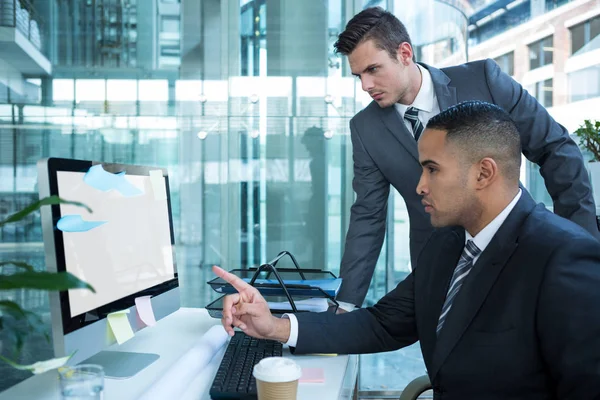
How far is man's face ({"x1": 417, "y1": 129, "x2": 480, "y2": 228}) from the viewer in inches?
53.1

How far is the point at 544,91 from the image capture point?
4.38 meters

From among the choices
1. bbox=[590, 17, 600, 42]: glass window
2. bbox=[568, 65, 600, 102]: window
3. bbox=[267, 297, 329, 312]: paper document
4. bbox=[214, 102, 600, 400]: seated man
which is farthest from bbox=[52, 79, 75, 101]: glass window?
bbox=[590, 17, 600, 42]: glass window

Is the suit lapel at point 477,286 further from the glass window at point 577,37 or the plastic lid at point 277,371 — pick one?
the glass window at point 577,37

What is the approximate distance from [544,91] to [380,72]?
287cm

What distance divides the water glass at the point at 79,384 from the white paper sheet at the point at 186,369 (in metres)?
0.18

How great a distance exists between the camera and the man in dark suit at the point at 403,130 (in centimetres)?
194

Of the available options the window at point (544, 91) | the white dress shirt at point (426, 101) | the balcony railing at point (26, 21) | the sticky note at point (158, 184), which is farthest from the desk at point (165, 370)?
the window at point (544, 91)

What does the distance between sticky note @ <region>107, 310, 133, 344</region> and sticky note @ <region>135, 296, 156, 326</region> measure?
0.24 ft

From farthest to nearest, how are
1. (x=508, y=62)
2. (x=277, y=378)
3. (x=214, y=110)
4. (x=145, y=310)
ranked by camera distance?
(x=508, y=62), (x=214, y=110), (x=145, y=310), (x=277, y=378)

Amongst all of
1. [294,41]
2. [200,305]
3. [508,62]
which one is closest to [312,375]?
[200,305]

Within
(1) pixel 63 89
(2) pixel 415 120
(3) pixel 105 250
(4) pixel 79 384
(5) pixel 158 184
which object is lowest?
(4) pixel 79 384

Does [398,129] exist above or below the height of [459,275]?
above

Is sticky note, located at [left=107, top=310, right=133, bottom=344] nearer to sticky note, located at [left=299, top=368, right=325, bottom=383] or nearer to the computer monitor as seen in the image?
the computer monitor

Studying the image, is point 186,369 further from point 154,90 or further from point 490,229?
point 154,90
